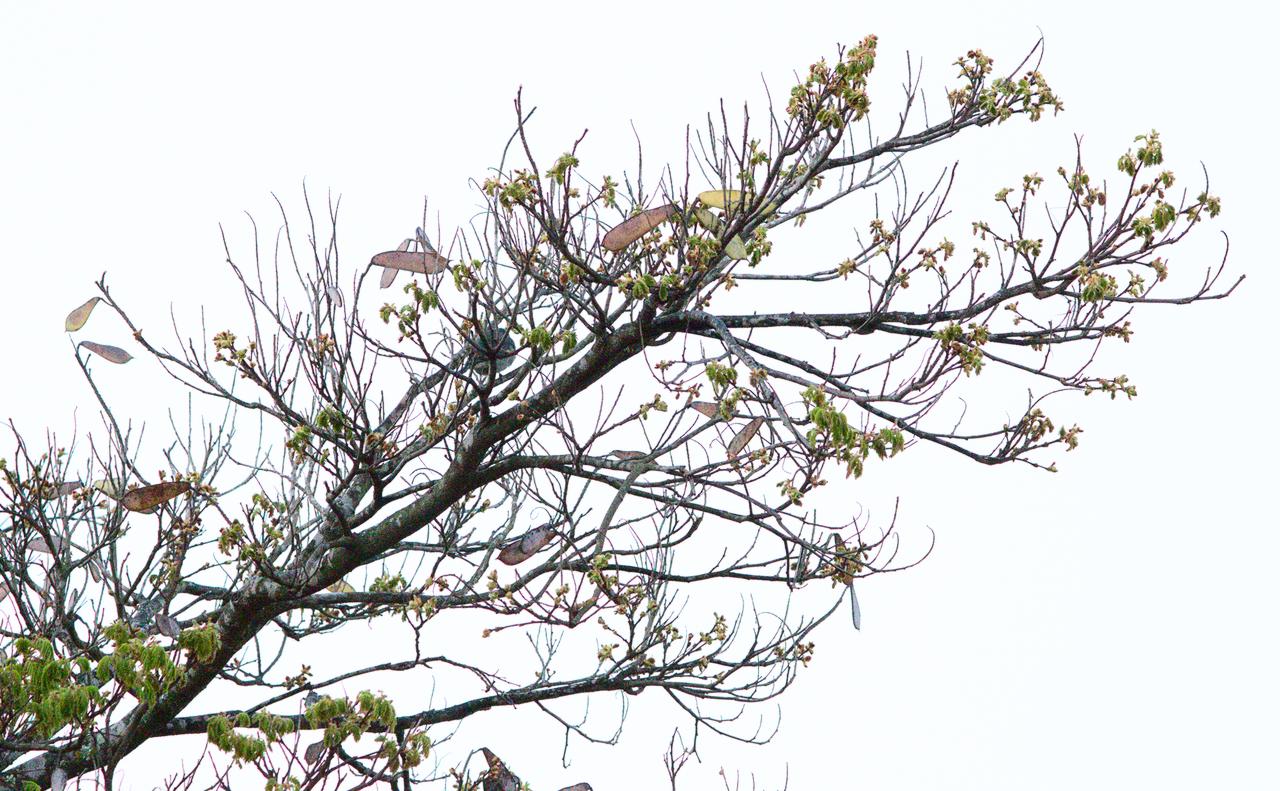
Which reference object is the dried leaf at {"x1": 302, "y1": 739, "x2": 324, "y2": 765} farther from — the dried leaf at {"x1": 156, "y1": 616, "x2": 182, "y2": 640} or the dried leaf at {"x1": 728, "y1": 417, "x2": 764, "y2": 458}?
the dried leaf at {"x1": 728, "y1": 417, "x2": 764, "y2": 458}

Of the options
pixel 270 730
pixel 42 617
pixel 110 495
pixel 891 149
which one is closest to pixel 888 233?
pixel 891 149

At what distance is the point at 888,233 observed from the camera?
4965 mm

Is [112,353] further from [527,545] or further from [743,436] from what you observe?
[743,436]

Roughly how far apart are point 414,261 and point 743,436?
1562mm

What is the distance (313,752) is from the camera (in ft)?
14.9

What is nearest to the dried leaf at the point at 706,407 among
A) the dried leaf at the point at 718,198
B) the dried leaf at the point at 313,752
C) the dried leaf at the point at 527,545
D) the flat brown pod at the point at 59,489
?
the dried leaf at the point at 718,198

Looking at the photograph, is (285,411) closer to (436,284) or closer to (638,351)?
(436,284)

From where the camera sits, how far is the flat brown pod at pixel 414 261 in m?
4.75

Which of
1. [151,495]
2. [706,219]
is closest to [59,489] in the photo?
[151,495]

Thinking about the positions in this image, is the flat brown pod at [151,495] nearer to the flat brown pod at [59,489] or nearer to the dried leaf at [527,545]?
the flat brown pod at [59,489]

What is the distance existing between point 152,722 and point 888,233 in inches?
151

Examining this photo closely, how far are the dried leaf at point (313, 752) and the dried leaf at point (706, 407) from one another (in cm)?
178

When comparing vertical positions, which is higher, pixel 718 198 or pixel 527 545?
pixel 718 198

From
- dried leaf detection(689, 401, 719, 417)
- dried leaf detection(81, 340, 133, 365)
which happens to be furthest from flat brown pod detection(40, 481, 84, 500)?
dried leaf detection(689, 401, 719, 417)
